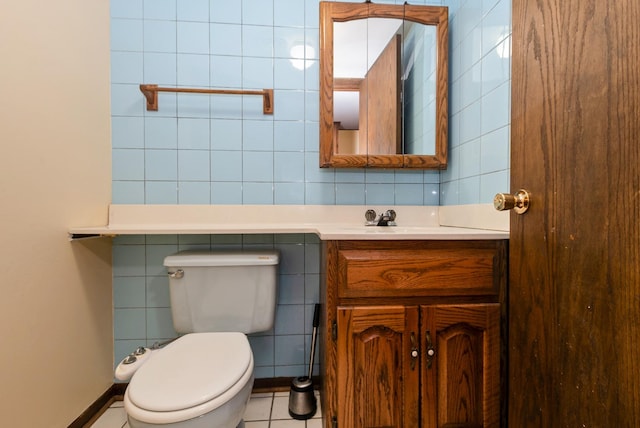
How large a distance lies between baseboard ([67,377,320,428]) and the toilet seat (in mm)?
505

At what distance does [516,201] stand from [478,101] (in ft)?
2.80

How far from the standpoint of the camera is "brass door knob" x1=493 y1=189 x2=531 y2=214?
56 cm

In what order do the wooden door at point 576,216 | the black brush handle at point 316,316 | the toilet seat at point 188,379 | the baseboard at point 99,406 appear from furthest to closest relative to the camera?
the black brush handle at point 316,316
the baseboard at point 99,406
the toilet seat at point 188,379
the wooden door at point 576,216

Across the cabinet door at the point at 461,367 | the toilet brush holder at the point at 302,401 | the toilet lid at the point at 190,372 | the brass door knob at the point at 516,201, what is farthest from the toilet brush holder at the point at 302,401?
the brass door knob at the point at 516,201

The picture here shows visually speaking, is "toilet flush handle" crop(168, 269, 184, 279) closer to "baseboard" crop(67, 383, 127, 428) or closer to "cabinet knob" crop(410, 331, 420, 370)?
"baseboard" crop(67, 383, 127, 428)

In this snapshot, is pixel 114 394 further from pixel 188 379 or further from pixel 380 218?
pixel 380 218

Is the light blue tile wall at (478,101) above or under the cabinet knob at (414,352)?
above

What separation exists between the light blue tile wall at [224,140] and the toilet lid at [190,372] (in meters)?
0.42

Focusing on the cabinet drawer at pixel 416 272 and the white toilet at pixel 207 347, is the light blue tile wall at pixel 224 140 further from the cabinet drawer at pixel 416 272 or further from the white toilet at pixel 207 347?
the cabinet drawer at pixel 416 272

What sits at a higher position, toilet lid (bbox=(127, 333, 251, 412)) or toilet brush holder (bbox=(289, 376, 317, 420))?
toilet lid (bbox=(127, 333, 251, 412))

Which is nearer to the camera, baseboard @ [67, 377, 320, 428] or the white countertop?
baseboard @ [67, 377, 320, 428]

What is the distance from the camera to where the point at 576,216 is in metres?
0.46

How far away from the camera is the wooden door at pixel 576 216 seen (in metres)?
0.39

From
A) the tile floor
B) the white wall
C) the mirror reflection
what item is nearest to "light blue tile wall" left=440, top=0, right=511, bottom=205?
the mirror reflection
